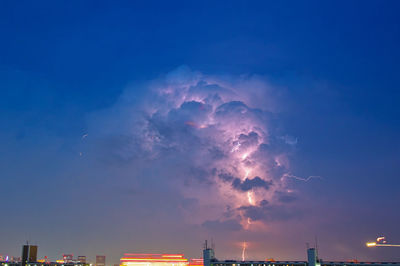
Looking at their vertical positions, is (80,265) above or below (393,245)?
below

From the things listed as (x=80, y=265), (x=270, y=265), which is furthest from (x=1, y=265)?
(x=270, y=265)

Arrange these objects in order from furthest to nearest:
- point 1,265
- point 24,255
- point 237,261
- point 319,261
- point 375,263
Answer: point 24,255 → point 1,265 → point 237,261 → point 319,261 → point 375,263

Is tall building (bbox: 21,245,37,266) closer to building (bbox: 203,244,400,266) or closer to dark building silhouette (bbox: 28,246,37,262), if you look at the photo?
dark building silhouette (bbox: 28,246,37,262)

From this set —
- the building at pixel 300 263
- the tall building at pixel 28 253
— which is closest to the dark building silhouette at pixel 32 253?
the tall building at pixel 28 253

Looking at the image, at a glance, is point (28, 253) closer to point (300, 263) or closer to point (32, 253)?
point (32, 253)

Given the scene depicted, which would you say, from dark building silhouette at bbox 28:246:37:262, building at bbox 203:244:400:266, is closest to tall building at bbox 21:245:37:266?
dark building silhouette at bbox 28:246:37:262

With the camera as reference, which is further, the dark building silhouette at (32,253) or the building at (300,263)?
the dark building silhouette at (32,253)

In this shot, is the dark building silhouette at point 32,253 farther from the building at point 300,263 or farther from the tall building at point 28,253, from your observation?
the building at point 300,263

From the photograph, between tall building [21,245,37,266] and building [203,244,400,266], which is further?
tall building [21,245,37,266]

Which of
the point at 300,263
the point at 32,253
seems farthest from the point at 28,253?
the point at 300,263

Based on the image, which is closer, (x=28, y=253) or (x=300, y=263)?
(x=300, y=263)

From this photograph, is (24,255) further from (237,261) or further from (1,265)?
(237,261)
